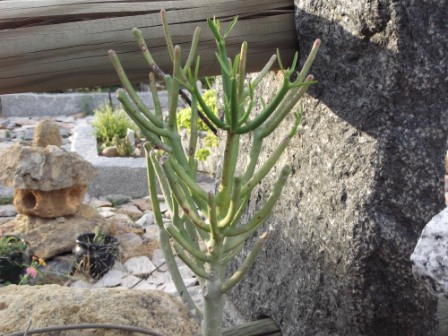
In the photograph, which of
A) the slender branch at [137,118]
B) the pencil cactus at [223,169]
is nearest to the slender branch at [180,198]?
the pencil cactus at [223,169]

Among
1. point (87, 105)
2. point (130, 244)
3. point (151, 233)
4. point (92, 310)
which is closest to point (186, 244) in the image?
point (92, 310)

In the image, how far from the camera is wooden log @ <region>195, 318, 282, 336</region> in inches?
82.6

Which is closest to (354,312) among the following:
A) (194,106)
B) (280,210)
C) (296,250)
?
(296,250)

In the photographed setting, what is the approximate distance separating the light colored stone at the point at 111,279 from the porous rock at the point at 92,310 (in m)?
2.59

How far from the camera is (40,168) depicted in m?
4.57

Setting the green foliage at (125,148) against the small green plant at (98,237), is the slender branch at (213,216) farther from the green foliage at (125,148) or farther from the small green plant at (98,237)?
the green foliage at (125,148)

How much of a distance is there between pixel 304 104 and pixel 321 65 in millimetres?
147

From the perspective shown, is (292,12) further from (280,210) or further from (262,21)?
(280,210)

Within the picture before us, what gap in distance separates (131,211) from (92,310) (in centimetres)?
402

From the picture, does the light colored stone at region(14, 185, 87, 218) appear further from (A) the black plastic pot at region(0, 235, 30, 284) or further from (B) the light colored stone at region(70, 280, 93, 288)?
(B) the light colored stone at region(70, 280, 93, 288)

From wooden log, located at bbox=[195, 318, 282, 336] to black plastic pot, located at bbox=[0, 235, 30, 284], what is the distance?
2586 millimetres

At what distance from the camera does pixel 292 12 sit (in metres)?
1.96

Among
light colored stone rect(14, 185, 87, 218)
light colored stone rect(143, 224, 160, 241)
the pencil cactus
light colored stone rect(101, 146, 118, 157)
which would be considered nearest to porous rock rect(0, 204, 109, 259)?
light colored stone rect(14, 185, 87, 218)

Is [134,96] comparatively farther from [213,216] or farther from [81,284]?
[81,284]
